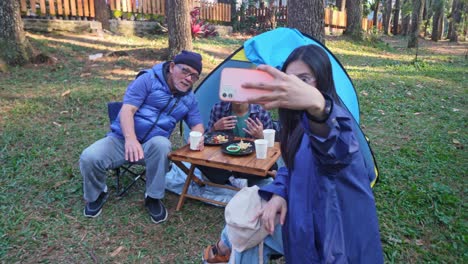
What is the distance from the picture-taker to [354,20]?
14.5m

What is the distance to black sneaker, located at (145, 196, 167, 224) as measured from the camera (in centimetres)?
305

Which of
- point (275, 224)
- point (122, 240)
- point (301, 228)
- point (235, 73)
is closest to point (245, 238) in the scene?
point (275, 224)

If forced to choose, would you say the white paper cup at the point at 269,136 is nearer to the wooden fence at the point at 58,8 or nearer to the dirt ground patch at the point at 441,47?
the wooden fence at the point at 58,8

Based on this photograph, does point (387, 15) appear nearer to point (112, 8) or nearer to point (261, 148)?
point (112, 8)

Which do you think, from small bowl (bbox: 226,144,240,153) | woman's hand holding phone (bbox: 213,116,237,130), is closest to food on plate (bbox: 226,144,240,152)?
small bowl (bbox: 226,144,240,153)

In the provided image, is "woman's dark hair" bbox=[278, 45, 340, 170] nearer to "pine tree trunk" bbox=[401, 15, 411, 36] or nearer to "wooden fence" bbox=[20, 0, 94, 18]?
"wooden fence" bbox=[20, 0, 94, 18]

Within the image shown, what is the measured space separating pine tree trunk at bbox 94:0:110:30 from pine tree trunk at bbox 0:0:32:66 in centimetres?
439

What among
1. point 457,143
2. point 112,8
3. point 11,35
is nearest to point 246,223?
point 457,143

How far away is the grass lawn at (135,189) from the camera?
271 centimetres

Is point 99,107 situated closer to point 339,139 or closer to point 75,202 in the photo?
point 75,202

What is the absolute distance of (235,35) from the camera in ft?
49.6

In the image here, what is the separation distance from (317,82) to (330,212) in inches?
19.4

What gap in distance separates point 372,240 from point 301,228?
32cm

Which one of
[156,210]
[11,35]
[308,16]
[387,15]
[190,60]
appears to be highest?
[387,15]
